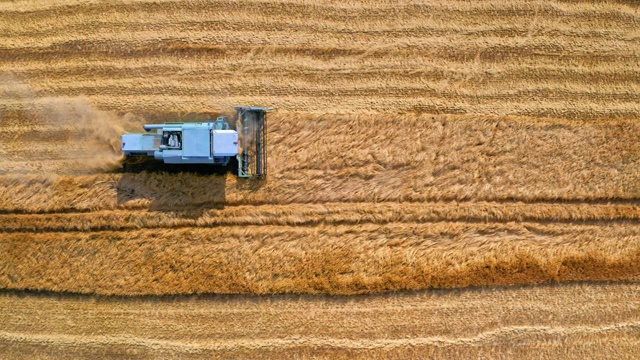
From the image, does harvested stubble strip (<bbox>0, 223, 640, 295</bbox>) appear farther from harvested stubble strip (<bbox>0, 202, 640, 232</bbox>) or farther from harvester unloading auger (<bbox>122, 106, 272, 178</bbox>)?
harvester unloading auger (<bbox>122, 106, 272, 178</bbox>)

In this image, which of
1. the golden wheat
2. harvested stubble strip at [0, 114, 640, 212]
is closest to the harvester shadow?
harvested stubble strip at [0, 114, 640, 212]

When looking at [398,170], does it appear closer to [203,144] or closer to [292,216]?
[292,216]

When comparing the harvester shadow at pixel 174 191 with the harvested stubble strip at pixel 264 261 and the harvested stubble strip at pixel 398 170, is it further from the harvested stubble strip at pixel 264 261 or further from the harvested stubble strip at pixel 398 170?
the harvested stubble strip at pixel 264 261

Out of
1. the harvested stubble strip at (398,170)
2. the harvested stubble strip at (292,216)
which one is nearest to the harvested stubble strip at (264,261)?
the harvested stubble strip at (292,216)

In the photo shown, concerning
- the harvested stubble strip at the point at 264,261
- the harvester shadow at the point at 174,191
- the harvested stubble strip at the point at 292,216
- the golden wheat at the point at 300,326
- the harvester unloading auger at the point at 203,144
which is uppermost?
the harvester unloading auger at the point at 203,144

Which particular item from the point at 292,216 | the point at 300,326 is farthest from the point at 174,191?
the point at 300,326

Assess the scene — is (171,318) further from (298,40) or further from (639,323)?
(639,323)

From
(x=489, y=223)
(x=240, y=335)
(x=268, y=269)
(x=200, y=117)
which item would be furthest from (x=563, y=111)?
(x=240, y=335)
